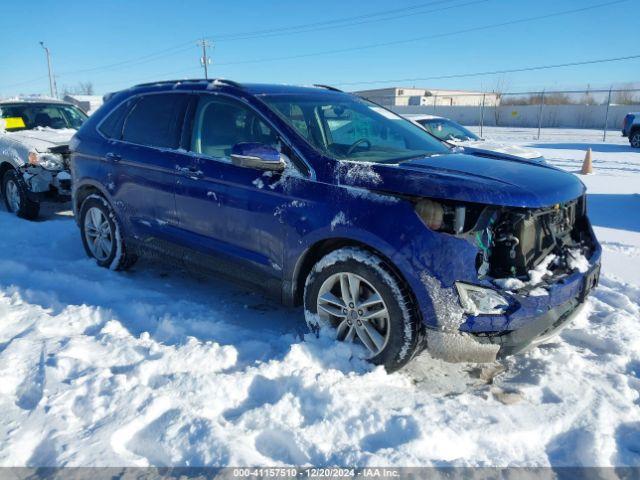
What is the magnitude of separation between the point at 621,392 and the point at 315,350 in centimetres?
183

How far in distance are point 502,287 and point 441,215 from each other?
20.1 inches

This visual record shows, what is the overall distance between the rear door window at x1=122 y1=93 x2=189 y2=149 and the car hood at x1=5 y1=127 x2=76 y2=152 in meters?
2.79

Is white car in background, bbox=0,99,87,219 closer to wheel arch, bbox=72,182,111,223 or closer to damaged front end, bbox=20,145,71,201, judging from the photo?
damaged front end, bbox=20,145,71,201

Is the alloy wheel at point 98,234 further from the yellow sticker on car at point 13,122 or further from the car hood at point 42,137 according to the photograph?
the yellow sticker on car at point 13,122

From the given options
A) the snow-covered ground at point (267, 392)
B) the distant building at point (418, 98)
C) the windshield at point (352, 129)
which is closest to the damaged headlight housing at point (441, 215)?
the windshield at point (352, 129)

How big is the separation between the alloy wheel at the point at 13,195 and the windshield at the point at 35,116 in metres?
1.30

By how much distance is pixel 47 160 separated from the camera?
22.7ft

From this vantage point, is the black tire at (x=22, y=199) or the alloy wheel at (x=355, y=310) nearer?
the alloy wheel at (x=355, y=310)

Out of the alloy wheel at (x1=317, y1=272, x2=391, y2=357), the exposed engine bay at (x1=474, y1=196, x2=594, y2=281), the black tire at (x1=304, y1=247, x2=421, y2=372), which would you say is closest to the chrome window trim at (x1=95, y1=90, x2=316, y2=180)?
the black tire at (x1=304, y1=247, x2=421, y2=372)

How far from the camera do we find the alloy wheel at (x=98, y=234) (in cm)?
496

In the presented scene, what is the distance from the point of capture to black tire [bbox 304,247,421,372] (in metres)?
2.92

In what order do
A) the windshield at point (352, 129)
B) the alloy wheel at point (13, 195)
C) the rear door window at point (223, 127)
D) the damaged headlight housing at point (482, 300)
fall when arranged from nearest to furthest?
the damaged headlight housing at point (482, 300), the windshield at point (352, 129), the rear door window at point (223, 127), the alloy wheel at point (13, 195)

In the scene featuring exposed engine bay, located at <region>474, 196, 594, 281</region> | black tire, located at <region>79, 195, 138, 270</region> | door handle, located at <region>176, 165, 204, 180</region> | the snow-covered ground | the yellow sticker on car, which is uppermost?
the yellow sticker on car

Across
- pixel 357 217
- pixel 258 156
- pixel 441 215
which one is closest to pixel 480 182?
pixel 441 215
